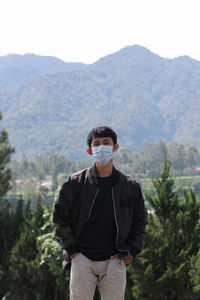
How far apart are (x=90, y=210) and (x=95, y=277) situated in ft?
1.50

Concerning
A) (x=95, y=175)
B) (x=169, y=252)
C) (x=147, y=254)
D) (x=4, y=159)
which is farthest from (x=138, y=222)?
(x=4, y=159)

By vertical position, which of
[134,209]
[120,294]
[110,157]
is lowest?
[120,294]

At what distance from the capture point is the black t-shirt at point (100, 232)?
2686 mm

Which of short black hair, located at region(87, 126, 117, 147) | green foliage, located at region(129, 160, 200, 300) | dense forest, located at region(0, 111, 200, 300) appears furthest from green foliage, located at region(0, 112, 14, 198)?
short black hair, located at region(87, 126, 117, 147)

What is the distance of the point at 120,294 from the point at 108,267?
0.21 meters

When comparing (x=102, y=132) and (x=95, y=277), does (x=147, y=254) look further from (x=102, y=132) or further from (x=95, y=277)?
(x=102, y=132)

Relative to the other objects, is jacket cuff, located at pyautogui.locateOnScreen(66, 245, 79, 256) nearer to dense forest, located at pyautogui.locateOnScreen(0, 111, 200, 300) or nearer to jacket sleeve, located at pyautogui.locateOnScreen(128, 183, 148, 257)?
jacket sleeve, located at pyautogui.locateOnScreen(128, 183, 148, 257)

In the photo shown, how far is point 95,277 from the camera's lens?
2.70 m

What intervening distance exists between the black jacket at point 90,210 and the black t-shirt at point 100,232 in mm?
36

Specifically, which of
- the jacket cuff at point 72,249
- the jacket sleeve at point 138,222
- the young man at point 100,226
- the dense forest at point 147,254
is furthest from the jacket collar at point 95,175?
the dense forest at point 147,254

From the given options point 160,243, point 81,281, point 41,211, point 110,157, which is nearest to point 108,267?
point 81,281

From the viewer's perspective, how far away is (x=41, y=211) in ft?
27.1

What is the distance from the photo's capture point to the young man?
8.78 ft

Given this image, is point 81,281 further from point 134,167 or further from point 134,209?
point 134,167
